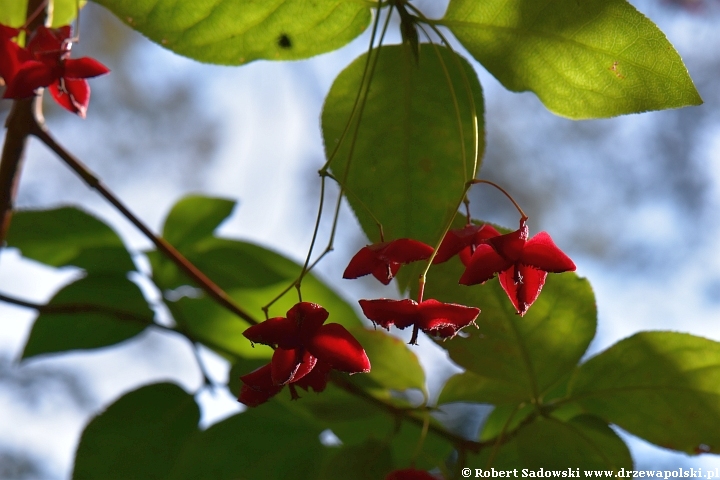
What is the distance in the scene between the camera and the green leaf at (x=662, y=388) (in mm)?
529

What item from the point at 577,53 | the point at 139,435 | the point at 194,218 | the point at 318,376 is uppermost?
the point at 577,53

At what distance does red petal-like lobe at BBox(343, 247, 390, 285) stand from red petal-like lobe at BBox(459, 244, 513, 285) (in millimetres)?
51

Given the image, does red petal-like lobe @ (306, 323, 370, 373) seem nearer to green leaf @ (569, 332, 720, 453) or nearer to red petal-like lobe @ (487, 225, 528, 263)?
red petal-like lobe @ (487, 225, 528, 263)

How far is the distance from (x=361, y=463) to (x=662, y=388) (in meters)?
0.23

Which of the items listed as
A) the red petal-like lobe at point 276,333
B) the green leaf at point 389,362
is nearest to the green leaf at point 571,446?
the green leaf at point 389,362

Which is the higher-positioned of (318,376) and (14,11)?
(14,11)

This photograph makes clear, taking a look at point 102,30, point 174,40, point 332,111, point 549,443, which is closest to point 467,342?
point 549,443

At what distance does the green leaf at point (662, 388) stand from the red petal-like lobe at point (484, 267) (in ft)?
0.57

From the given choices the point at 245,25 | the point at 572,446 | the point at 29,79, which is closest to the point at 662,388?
the point at 572,446

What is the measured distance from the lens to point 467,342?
546mm

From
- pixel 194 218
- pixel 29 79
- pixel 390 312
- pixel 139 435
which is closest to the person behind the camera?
pixel 390 312

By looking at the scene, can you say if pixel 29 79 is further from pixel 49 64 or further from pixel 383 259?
pixel 383 259

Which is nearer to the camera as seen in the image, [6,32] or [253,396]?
[253,396]

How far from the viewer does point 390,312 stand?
1.33 ft
